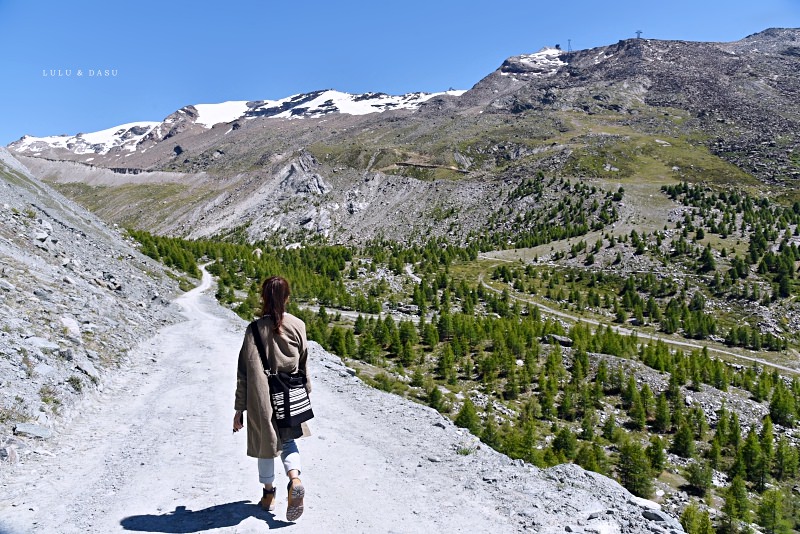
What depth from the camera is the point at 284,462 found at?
779 cm

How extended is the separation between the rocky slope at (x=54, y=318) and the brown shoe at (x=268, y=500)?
20.2 ft

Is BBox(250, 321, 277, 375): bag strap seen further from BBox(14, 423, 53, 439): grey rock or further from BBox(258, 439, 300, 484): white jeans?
BBox(14, 423, 53, 439): grey rock

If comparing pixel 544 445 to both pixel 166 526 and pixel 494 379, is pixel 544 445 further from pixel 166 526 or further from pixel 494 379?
pixel 166 526

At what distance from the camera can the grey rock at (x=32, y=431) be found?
36.1 feet

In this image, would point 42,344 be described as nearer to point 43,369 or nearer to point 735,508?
point 43,369

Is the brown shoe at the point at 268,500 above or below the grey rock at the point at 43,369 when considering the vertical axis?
below

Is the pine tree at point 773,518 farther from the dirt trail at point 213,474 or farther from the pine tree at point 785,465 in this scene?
the dirt trail at point 213,474

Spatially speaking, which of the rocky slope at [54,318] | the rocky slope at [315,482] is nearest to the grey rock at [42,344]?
the rocky slope at [54,318]

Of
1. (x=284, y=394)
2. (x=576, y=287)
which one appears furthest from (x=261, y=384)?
(x=576, y=287)

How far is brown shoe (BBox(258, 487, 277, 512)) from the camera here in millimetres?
8047

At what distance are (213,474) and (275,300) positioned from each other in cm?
501

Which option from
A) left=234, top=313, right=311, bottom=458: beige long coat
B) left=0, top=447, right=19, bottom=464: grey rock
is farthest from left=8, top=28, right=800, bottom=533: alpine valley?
left=234, top=313, right=311, bottom=458: beige long coat

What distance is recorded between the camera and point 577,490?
10.4m

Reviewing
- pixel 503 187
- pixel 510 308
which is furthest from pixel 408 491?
pixel 503 187
